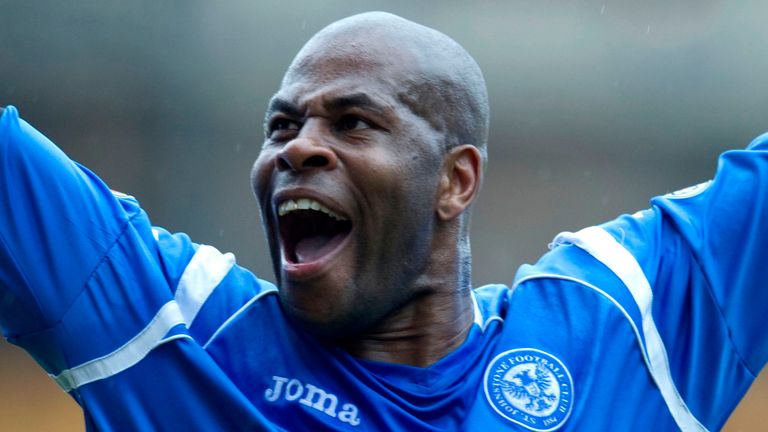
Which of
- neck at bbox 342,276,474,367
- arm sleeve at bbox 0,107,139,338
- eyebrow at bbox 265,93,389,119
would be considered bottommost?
neck at bbox 342,276,474,367

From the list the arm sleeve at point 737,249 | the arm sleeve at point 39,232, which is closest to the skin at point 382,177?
the arm sleeve at point 39,232

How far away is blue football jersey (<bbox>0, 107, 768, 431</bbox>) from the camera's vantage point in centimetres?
206

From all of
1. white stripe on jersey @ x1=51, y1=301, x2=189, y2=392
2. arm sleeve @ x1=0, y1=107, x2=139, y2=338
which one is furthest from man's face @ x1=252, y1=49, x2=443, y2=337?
arm sleeve @ x1=0, y1=107, x2=139, y2=338

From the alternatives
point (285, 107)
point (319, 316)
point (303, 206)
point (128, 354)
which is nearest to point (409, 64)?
point (285, 107)

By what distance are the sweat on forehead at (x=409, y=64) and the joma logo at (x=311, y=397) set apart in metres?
0.58

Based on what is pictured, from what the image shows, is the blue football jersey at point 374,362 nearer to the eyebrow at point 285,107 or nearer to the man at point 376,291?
the man at point 376,291

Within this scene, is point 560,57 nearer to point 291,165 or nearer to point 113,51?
point 113,51

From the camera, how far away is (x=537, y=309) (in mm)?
2447

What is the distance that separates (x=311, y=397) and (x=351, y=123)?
53cm

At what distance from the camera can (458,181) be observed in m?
2.47

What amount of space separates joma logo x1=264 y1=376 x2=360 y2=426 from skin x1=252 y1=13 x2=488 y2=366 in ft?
0.36

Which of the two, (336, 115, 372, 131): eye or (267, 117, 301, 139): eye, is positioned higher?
(336, 115, 372, 131): eye

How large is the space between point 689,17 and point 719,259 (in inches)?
199

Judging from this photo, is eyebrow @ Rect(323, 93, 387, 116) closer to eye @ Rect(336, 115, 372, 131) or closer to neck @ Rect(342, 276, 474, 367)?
eye @ Rect(336, 115, 372, 131)
